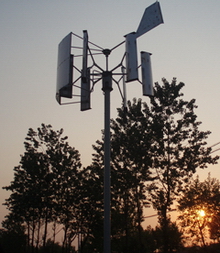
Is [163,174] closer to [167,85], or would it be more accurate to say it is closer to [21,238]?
[167,85]

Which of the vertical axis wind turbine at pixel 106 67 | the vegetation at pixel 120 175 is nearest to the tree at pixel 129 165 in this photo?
the vegetation at pixel 120 175

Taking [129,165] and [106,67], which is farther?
[129,165]

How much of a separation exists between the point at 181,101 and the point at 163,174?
6.70 m

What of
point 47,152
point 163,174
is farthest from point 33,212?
point 163,174

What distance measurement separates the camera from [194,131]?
84.7ft

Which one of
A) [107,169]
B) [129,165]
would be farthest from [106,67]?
[129,165]

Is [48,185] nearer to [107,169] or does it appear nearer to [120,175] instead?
[120,175]

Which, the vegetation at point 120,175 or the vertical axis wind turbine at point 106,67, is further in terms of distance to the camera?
the vegetation at point 120,175

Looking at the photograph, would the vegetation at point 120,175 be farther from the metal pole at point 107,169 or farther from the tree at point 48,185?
the metal pole at point 107,169

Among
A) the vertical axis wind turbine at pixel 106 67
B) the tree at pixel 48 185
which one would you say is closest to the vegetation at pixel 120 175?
the tree at pixel 48 185

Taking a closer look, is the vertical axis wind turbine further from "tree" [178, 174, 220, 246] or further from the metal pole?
"tree" [178, 174, 220, 246]

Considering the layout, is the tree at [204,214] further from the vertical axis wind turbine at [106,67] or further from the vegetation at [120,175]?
the vertical axis wind turbine at [106,67]

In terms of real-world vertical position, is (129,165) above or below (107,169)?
above

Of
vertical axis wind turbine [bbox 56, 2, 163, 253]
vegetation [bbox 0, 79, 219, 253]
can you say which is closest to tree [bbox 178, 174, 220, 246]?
vegetation [bbox 0, 79, 219, 253]
